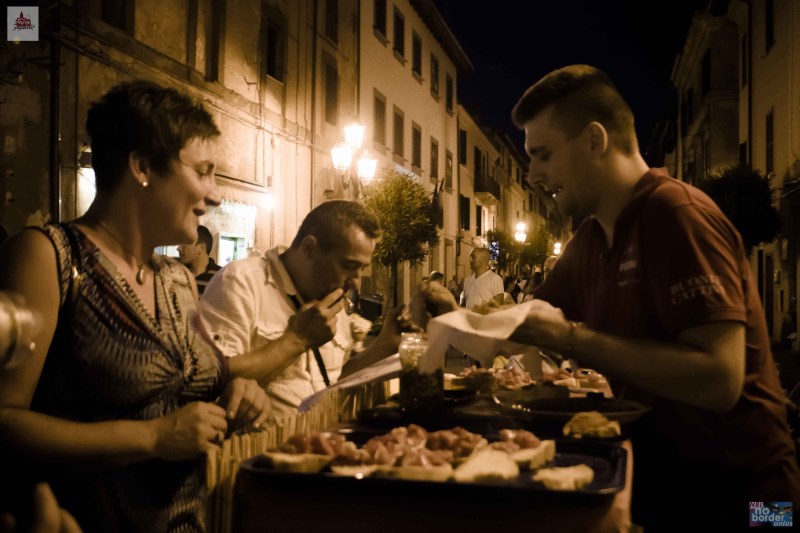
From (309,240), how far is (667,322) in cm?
225

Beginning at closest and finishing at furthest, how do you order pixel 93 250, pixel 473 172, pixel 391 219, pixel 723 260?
pixel 93 250
pixel 723 260
pixel 391 219
pixel 473 172

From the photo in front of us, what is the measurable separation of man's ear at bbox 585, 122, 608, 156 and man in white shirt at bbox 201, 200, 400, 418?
4.64 ft

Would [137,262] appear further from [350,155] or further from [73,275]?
[350,155]

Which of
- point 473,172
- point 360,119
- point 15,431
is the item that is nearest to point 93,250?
point 15,431

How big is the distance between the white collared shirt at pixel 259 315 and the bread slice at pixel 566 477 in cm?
214

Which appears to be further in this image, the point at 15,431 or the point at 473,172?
the point at 473,172

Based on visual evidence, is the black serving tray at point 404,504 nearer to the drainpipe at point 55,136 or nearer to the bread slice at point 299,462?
the bread slice at point 299,462

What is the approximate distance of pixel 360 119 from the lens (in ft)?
73.1

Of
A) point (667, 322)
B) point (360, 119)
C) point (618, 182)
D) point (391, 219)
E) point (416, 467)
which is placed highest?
point (360, 119)

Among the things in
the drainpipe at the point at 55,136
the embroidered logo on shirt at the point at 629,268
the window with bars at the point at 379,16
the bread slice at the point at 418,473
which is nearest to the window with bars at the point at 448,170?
the window with bars at the point at 379,16

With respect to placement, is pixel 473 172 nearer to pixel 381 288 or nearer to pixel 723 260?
pixel 381 288

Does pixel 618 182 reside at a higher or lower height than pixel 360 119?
lower

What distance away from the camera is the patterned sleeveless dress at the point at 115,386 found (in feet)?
6.40

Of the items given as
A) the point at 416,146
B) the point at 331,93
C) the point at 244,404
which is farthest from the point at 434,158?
the point at 244,404
